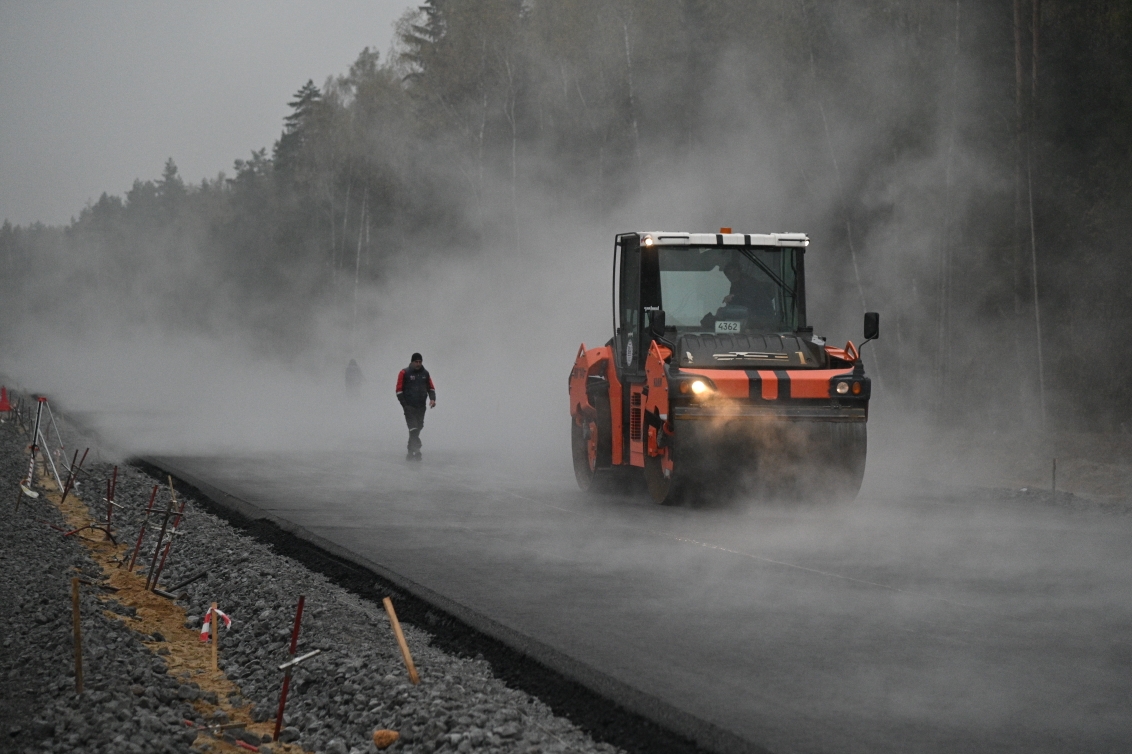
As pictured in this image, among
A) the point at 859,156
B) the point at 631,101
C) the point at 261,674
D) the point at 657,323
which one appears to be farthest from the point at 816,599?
the point at 631,101

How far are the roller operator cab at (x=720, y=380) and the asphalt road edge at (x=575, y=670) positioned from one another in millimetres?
3609

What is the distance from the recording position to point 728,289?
14.1m

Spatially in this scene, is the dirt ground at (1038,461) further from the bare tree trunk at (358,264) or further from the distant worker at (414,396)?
the bare tree trunk at (358,264)

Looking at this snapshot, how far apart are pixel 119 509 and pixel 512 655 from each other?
9.47 meters

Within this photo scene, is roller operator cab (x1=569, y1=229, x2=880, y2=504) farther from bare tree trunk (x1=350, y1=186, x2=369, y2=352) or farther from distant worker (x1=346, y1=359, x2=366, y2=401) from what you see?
bare tree trunk (x1=350, y1=186, x2=369, y2=352)

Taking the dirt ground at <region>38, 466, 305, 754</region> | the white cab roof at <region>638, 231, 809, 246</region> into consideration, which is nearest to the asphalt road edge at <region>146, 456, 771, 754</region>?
the dirt ground at <region>38, 466, 305, 754</region>

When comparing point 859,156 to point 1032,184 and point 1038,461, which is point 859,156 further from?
point 1038,461

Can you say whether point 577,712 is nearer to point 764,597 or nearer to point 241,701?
point 241,701

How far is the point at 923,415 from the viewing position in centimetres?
2847

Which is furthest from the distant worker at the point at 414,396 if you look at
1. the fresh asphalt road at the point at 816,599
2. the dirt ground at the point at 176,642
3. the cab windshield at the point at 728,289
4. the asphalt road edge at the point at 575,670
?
the asphalt road edge at the point at 575,670

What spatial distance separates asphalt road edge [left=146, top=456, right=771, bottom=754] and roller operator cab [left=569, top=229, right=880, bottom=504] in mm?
3609

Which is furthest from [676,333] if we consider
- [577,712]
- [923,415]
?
[923,415]

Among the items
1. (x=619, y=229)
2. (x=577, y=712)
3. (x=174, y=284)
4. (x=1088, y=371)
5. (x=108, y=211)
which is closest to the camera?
(x=577, y=712)

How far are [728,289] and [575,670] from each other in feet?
26.4
